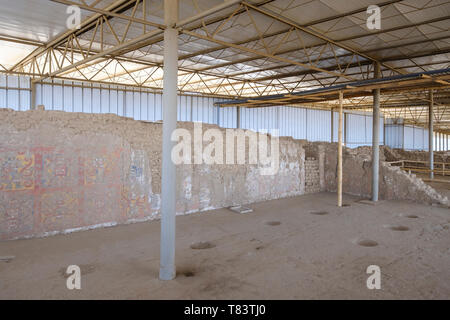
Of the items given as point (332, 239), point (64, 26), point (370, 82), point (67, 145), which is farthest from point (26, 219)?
point (370, 82)

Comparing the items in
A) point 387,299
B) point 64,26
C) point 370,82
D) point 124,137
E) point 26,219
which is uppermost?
point 64,26

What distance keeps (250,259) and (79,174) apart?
495 centimetres

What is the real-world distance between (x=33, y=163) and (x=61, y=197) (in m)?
1.06

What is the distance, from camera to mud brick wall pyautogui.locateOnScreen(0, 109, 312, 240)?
7.71 meters

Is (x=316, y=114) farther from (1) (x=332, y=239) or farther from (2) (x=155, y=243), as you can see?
(2) (x=155, y=243)

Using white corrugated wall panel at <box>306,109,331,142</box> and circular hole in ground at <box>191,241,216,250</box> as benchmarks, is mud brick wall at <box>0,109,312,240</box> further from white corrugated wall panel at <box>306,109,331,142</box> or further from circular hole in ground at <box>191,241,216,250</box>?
white corrugated wall panel at <box>306,109,331,142</box>

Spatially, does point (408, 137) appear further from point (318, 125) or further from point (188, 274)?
point (188, 274)

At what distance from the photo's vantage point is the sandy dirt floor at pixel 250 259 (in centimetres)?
521

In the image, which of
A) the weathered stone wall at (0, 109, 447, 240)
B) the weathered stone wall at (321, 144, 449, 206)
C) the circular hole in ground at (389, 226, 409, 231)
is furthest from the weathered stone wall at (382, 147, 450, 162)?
the circular hole in ground at (389, 226, 409, 231)

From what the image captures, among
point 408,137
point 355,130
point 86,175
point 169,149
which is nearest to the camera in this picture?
point 169,149

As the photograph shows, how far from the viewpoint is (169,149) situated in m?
5.57

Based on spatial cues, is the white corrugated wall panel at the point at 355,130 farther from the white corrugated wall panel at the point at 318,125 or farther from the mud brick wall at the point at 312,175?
the mud brick wall at the point at 312,175

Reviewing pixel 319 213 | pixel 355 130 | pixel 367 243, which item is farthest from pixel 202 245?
pixel 355 130

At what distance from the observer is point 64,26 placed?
34.1 feet
